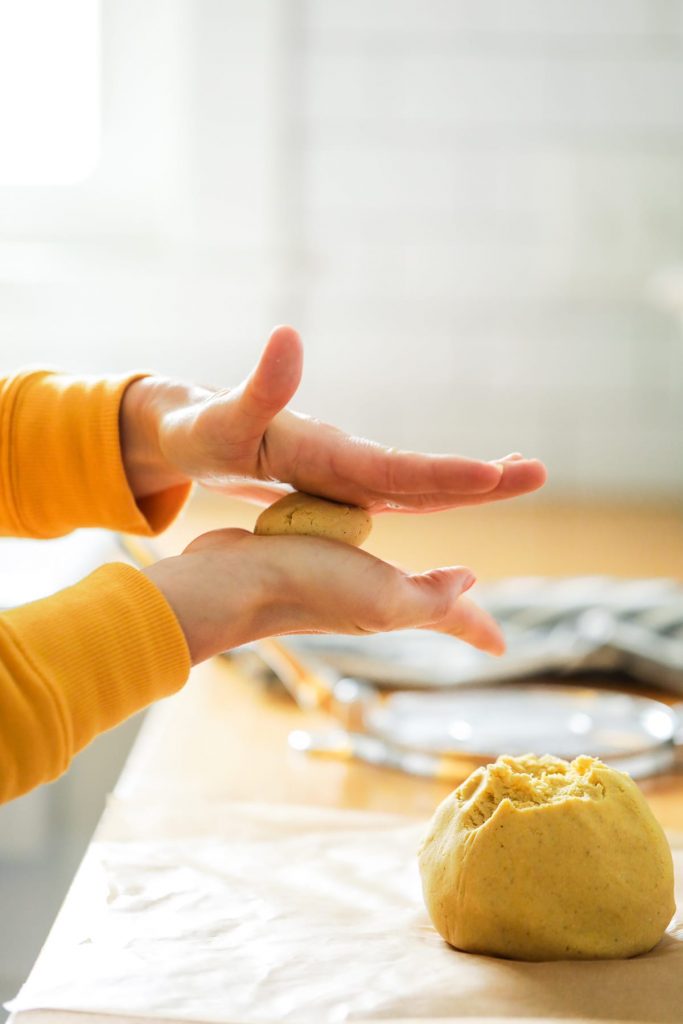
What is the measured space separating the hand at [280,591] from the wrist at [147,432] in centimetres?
15

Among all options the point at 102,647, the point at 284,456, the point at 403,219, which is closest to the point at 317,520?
the point at 284,456

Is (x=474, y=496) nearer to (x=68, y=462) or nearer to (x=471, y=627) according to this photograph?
(x=471, y=627)

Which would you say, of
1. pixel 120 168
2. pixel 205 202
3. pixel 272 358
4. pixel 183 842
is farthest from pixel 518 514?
pixel 272 358

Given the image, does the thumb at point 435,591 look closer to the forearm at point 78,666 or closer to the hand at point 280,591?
the hand at point 280,591

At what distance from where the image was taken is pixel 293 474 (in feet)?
2.23

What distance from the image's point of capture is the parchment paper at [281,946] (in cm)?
56

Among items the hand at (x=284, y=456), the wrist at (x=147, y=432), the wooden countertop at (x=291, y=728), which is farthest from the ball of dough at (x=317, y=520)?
the wooden countertop at (x=291, y=728)

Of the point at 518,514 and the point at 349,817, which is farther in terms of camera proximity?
the point at 518,514

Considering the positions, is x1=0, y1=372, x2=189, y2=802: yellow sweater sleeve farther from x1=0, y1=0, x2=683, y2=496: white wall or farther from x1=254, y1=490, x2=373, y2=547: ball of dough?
x1=0, y1=0, x2=683, y2=496: white wall

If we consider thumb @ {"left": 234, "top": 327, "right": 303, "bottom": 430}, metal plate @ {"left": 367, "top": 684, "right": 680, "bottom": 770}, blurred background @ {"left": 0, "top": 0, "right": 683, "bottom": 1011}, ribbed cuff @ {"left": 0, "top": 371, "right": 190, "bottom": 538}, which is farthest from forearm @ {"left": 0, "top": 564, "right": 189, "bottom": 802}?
blurred background @ {"left": 0, "top": 0, "right": 683, "bottom": 1011}

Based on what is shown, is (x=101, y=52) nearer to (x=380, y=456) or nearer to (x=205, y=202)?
(x=205, y=202)

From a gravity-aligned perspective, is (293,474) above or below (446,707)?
above

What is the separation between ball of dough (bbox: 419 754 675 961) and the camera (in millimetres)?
611

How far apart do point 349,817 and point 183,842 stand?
0.11 meters
